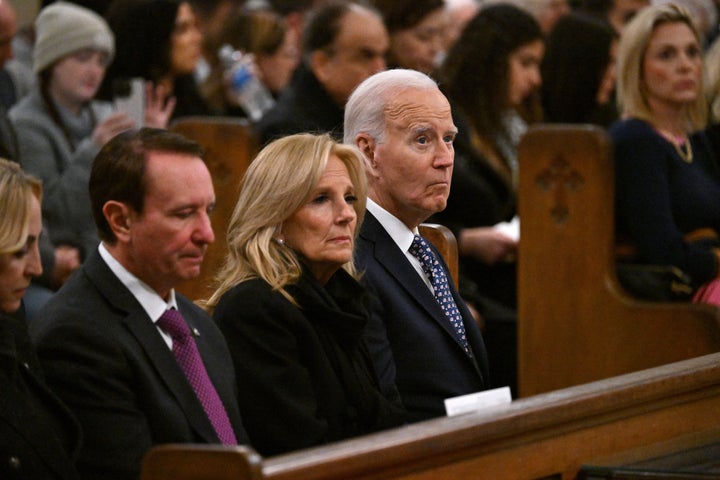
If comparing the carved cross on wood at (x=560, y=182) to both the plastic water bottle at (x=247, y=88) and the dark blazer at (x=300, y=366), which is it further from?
the dark blazer at (x=300, y=366)

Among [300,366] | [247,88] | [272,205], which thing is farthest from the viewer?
[247,88]

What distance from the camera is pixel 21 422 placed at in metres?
2.47

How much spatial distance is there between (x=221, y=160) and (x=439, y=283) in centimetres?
203

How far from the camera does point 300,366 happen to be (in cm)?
280

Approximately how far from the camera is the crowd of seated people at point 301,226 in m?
2.61

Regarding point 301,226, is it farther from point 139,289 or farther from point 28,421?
point 28,421

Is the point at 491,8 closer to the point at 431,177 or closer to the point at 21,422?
the point at 431,177

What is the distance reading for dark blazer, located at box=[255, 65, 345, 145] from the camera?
497cm

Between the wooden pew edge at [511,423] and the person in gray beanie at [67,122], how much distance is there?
2.25 m

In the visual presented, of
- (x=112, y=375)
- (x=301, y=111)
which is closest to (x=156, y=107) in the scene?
(x=301, y=111)

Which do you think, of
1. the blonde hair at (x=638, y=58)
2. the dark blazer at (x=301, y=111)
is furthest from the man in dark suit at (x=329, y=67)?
the blonde hair at (x=638, y=58)

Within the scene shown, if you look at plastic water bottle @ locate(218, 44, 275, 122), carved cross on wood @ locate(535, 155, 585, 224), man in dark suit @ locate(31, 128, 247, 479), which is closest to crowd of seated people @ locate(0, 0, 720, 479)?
man in dark suit @ locate(31, 128, 247, 479)

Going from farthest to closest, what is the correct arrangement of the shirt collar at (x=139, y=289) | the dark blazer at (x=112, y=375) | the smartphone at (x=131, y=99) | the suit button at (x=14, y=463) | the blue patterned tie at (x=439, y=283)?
1. the smartphone at (x=131, y=99)
2. the blue patterned tie at (x=439, y=283)
3. the shirt collar at (x=139, y=289)
4. the dark blazer at (x=112, y=375)
5. the suit button at (x=14, y=463)

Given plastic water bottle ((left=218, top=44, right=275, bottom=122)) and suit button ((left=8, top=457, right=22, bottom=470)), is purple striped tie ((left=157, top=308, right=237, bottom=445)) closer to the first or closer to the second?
suit button ((left=8, top=457, right=22, bottom=470))
